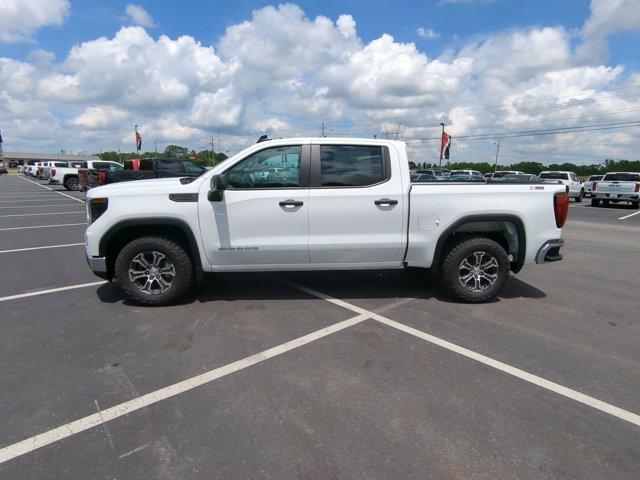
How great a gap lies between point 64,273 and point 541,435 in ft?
21.2

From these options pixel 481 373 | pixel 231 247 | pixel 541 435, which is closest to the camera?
pixel 541 435

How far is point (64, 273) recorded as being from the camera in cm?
616

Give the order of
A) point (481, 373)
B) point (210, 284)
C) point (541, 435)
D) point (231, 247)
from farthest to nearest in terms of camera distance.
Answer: point (210, 284), point (231, 247), point (481, 373), point (541, 435)

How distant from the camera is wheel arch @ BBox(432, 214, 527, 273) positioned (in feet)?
15.4

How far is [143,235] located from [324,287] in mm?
2343

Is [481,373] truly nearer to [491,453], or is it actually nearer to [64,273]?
[491,453]

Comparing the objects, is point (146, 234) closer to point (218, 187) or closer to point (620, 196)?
point (218, 187)

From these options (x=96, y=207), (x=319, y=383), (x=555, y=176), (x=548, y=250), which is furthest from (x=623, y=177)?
(x=96, y=207)

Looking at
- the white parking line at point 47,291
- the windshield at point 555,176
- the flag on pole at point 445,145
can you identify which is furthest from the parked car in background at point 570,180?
the white parking line at point 47,291

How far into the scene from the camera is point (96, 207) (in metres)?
4.48

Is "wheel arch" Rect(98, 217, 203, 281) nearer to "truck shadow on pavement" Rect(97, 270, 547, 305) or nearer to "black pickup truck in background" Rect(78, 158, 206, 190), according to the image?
"truck shadow on pavement" Rect(97, 270, 547, 305)

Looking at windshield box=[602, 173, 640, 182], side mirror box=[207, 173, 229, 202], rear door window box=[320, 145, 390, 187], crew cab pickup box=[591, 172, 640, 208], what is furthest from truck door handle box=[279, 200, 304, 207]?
windshield box=[602, 173, 640, 182]

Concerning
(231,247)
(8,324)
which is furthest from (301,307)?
(8,324)

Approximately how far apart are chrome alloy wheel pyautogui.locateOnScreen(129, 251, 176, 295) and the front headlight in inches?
25.0
